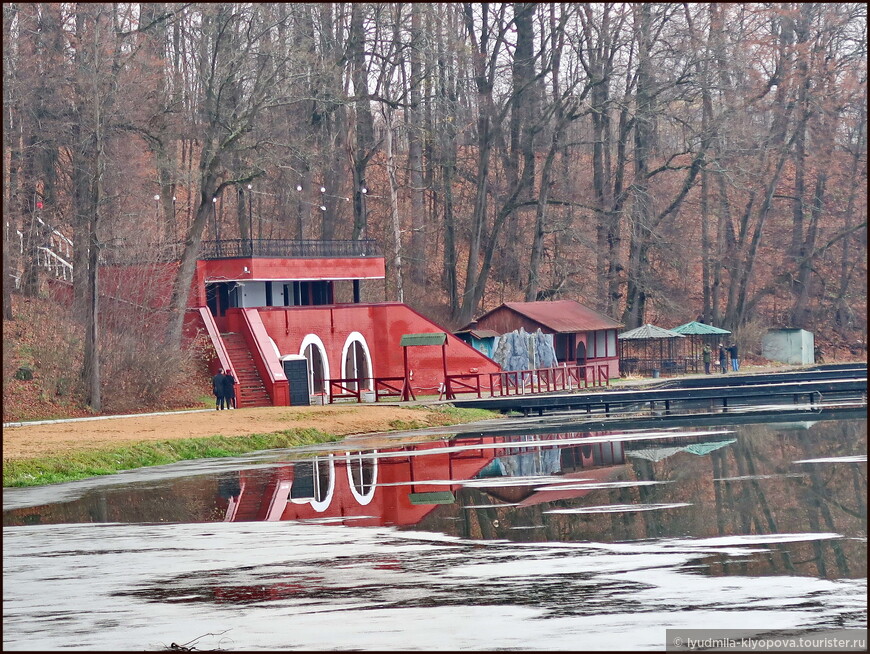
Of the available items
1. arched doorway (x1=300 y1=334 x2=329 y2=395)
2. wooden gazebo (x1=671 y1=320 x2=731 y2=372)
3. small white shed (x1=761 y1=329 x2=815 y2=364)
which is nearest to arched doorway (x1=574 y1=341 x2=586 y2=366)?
wooden gazebo (x1=671 y1=320 x2=731 y2=372)

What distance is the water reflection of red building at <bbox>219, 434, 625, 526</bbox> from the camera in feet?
69.3

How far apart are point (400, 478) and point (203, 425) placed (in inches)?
497

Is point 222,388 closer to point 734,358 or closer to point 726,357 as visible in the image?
point 726,357

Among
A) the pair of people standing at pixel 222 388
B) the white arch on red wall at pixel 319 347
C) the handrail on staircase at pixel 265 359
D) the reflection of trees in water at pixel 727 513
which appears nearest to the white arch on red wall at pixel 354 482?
the reflection of trees in water at pixel 727 513

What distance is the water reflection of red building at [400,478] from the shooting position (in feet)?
69.3

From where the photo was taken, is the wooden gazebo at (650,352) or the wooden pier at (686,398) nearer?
the wooden pier at (686,398)

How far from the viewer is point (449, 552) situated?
643 inches

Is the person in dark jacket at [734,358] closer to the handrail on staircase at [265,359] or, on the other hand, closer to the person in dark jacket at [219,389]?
the handrail on staircase at [265,359]

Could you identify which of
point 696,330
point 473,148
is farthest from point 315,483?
point 473,148


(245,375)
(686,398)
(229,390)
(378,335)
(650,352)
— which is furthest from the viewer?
(650,352)

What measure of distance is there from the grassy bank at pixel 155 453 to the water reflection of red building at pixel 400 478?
3.35 m

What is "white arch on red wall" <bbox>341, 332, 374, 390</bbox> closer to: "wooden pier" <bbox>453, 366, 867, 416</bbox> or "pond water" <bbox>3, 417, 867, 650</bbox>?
"wooden pier" <bbox>453, 366, 867, 416</bbox>

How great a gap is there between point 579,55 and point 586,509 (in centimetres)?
4517

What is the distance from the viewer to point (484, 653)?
1082 cm
